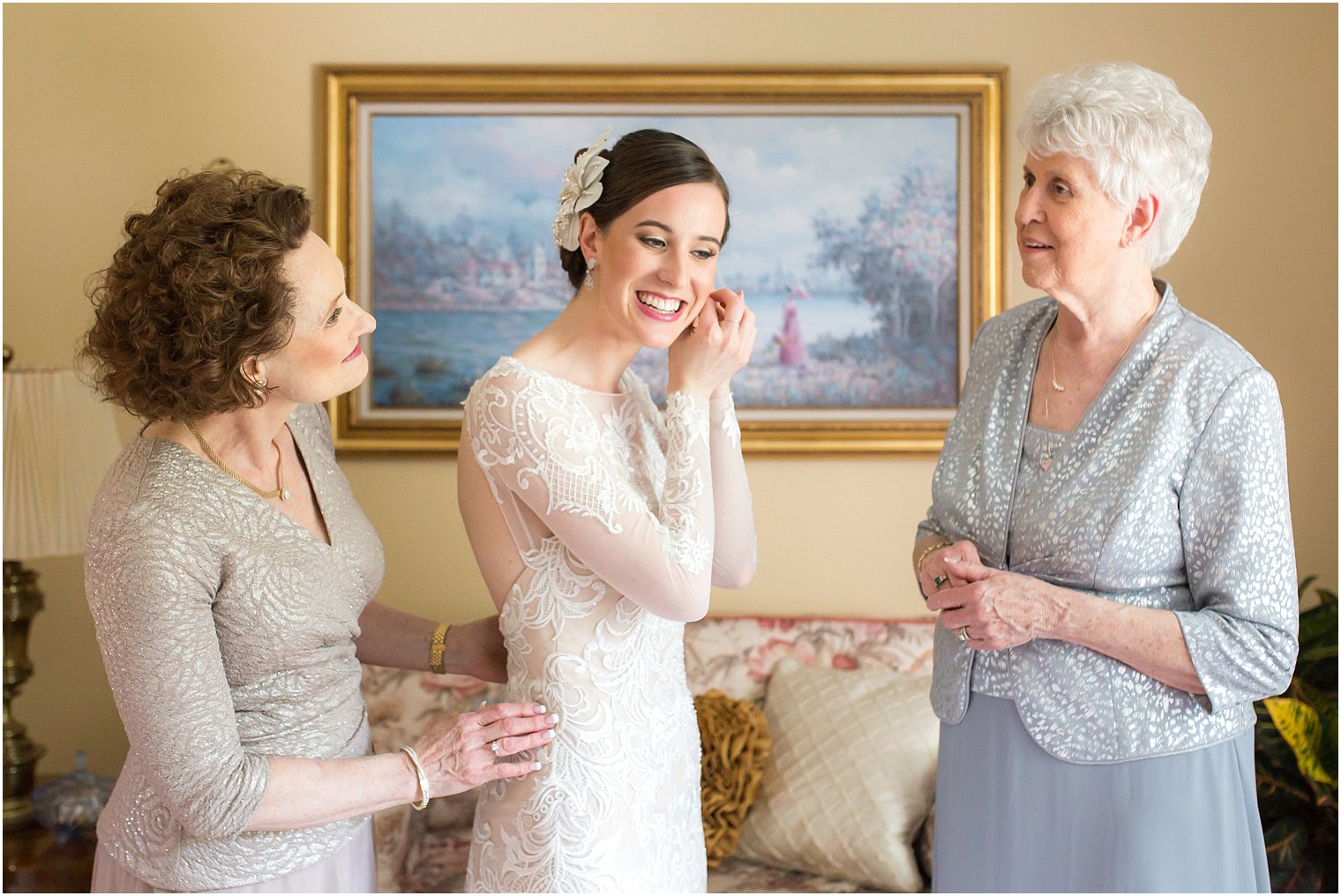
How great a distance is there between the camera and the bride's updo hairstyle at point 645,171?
59.9 inches

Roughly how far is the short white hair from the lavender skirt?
76cm

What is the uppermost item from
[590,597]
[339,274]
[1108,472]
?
[339,274]

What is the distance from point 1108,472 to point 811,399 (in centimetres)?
163

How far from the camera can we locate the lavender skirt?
1.48 meters

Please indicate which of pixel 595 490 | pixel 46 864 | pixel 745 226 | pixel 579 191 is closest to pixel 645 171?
pixel 579 191

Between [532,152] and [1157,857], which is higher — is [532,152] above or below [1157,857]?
above

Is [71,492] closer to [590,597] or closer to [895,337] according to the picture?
[590,597]

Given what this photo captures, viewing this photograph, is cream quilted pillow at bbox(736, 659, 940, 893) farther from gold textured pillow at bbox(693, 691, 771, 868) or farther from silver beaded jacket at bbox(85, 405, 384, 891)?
silver beaded jacket at bbox(85, 405, 384, 891)

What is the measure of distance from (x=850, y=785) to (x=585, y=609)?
4.50 feet

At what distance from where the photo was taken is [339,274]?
1485mm

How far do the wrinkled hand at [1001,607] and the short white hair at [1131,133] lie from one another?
55cm

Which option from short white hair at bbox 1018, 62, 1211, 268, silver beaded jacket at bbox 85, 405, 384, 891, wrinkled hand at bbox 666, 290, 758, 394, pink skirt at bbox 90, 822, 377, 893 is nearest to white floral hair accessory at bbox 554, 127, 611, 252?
wrinkled hand at bbox 666, 290, 758, 394

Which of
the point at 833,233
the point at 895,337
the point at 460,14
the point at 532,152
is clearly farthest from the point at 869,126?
the point at 460,14

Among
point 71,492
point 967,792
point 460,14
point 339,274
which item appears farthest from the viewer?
point 460,14
